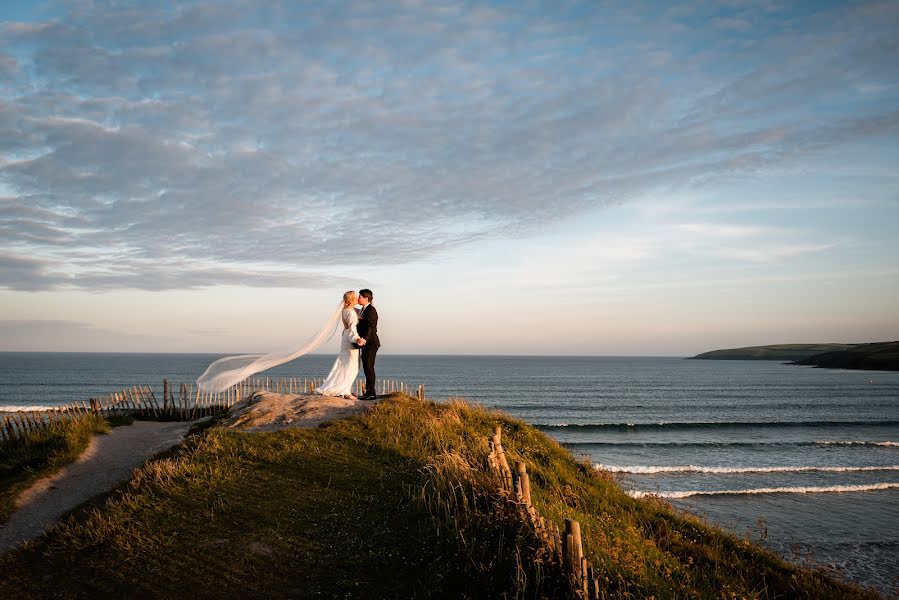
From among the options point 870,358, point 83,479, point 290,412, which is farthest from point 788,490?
point 870,358

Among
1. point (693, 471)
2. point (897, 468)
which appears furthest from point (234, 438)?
point (897, 468)

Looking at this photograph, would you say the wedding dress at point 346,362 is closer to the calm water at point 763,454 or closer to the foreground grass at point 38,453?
the foreground grass at point 38,453

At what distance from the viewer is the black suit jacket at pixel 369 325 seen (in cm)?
1479

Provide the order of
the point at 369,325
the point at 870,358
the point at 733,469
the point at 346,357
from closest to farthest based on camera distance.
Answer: the point at 369,325
the point at 346,357
the point at 733,469
the point at 870,358

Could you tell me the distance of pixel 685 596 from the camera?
23.5 ft

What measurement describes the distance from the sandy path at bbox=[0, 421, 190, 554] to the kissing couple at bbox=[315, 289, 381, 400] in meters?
4.76

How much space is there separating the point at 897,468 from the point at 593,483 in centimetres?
2007

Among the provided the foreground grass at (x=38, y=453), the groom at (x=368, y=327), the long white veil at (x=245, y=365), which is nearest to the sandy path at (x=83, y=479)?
the foreground grass at (x=38, y=453)

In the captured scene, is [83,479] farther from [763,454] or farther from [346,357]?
[763,454]

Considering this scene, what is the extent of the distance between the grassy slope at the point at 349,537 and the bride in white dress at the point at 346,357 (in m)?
3.21

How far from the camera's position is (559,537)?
6.80 metres

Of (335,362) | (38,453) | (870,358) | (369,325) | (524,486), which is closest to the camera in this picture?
(524,486)

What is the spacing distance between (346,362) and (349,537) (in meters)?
8.18

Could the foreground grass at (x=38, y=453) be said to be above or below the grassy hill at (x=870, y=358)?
above
